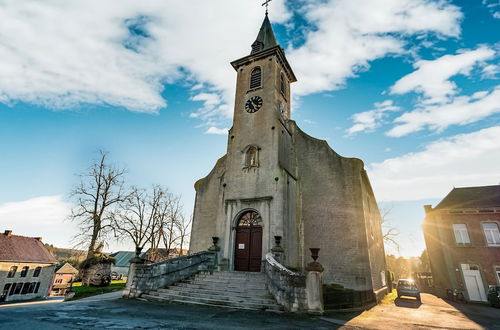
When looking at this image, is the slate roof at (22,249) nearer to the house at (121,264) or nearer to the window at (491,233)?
the house at (121,264)

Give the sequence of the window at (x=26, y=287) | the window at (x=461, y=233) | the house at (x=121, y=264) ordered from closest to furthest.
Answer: the window at (x=461, y=233)
the window at (x=26, y=287)
the house at (x=121, y=264)

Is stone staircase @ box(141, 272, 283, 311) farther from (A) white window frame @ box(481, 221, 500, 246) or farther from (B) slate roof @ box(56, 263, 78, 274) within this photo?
(B) slate roof @ box(56, 263, 78, 274)

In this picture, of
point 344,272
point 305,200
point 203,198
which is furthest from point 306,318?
point 203,198

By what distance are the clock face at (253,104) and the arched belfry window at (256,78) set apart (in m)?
1.38

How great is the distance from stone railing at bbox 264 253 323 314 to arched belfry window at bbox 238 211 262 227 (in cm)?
554

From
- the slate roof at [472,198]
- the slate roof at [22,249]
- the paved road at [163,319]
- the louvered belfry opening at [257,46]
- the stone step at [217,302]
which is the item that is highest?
the louvered belfry opening at [257,46]

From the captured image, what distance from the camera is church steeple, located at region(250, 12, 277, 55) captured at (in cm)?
2173

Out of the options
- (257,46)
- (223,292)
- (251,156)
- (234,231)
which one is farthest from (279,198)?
(257,46)

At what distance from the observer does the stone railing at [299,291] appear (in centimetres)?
918

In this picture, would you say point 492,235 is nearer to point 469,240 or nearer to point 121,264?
point 469,240

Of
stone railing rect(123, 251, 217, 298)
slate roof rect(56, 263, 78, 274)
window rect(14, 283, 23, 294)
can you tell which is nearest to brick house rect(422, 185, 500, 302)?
stone railing rect(123, 251, 217, 298)

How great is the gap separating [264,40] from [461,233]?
23.9 meters

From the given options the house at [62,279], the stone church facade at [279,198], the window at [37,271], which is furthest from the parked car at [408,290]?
the house at [62,279]

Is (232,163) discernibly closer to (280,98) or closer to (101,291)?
(280,98)
